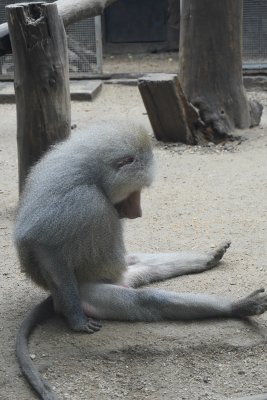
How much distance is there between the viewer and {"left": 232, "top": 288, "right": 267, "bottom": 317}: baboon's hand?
3.85 m

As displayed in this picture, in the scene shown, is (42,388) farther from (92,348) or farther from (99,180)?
(99,180)

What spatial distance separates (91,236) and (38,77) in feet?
6.14

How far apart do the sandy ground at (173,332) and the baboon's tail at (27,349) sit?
55mm

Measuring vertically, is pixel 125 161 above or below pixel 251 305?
above

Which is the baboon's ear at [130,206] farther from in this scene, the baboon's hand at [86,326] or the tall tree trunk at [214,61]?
the tall tree trunk at [214,61]

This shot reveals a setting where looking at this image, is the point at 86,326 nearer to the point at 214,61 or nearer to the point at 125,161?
the point at 125,161

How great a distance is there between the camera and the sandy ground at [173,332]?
3.53 meters

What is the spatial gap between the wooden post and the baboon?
1.37 m

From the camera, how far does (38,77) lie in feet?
16.8

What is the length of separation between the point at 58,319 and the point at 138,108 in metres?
6.46

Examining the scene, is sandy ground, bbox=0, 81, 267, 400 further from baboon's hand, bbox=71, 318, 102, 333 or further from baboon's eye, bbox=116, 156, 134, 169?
baboon's eye, bbox=116, 156, 134, 169

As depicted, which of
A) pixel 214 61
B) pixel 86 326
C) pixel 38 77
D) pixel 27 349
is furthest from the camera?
pixel 214 61

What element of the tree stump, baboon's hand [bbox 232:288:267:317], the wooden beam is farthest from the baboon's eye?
the tree stump

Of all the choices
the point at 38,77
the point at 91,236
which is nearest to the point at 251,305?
the point at 91,236
